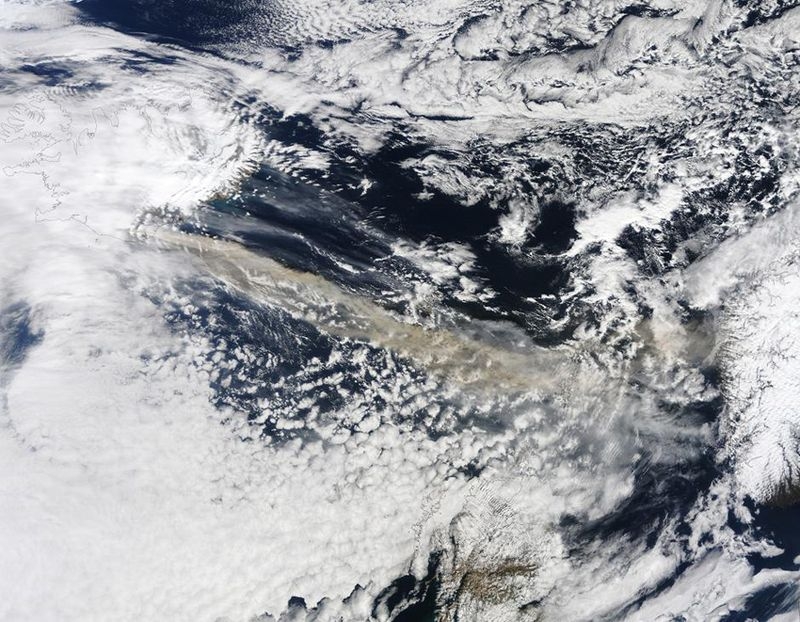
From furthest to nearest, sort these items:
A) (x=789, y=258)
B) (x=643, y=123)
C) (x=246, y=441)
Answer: (x=643, y=123) → (x=789, y=258) → (x=246, y=441)

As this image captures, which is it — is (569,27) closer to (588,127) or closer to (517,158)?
(588,127)

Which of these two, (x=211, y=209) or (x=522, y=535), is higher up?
(x=211, y=209)

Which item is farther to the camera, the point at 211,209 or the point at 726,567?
the point at 211,209

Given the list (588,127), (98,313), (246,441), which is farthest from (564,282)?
(98,313)

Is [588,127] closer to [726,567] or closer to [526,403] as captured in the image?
[526,403]

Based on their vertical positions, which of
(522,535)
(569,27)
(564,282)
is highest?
(569,27)

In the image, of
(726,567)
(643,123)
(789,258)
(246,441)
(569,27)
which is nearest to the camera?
(726,567)
